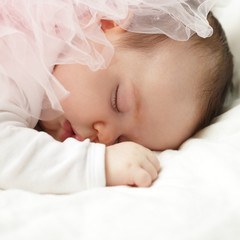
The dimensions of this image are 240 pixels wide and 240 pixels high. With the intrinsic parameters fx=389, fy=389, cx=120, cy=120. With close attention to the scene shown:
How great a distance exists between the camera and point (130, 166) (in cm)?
77

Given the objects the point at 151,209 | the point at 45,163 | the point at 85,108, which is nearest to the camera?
the point at 151,209

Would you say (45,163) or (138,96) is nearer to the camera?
(45,163)

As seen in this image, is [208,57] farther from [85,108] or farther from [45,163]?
[45,163]

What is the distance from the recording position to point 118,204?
62 cm

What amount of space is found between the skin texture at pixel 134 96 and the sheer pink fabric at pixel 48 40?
0.05 metres

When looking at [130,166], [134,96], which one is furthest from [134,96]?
[130,166]

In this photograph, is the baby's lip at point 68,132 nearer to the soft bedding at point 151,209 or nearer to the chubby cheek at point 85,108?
the chubby cheek at point 85,108

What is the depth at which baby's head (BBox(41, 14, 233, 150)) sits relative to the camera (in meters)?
0.92

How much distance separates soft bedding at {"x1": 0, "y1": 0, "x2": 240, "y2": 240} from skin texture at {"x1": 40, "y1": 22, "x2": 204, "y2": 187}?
7.3 inches

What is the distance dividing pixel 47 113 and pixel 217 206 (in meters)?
0.47

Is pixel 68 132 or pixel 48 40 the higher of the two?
pixel 48 40

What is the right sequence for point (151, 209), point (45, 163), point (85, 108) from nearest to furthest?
point (151, 209) < point (45, 163) < point (85, 108)

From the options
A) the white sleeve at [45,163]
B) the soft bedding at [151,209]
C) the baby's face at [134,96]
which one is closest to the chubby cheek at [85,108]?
the baby's face at [134,96]

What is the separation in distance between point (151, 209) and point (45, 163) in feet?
0.86
